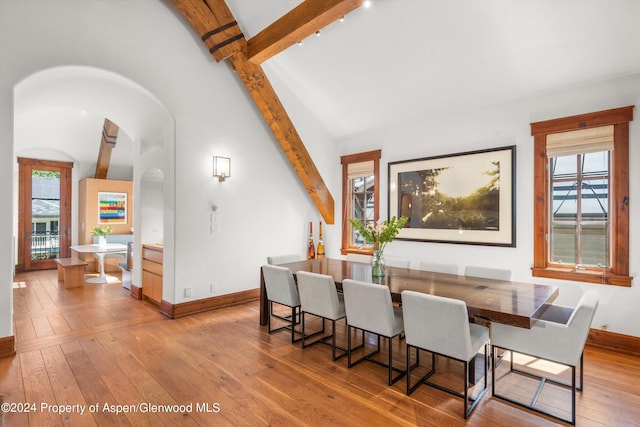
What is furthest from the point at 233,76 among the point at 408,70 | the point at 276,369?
the point at 276,369

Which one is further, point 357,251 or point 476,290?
point 357,251

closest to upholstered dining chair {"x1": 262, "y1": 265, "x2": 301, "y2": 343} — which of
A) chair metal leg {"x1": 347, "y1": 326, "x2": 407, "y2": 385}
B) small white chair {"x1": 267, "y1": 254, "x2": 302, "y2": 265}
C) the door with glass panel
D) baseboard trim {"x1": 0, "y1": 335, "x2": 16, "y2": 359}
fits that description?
small white chair {"x1": 267, "y1": 254, "x2": 302, "y2": 265}

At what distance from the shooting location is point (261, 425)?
82.3 inches

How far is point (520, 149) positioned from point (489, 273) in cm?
157

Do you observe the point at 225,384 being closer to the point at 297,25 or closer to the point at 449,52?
the point at 297,25

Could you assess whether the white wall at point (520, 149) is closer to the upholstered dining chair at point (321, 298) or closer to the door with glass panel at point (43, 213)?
the upholstered dining chair at point (321, 298)

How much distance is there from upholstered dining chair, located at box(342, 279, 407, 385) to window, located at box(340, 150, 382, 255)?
8.74 feet

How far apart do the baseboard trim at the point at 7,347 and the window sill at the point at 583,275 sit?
17.3ft

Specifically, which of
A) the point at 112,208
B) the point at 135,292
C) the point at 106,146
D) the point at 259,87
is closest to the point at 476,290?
the point at 259,87

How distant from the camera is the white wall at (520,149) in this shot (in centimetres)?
317

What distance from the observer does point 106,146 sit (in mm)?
7320

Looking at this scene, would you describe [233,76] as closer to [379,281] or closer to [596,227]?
[379,281]

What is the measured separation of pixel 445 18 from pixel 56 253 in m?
9.23

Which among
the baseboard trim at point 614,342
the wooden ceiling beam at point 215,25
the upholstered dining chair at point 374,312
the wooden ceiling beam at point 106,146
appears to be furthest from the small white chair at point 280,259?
the wooden ceiling beam at point 106,146
